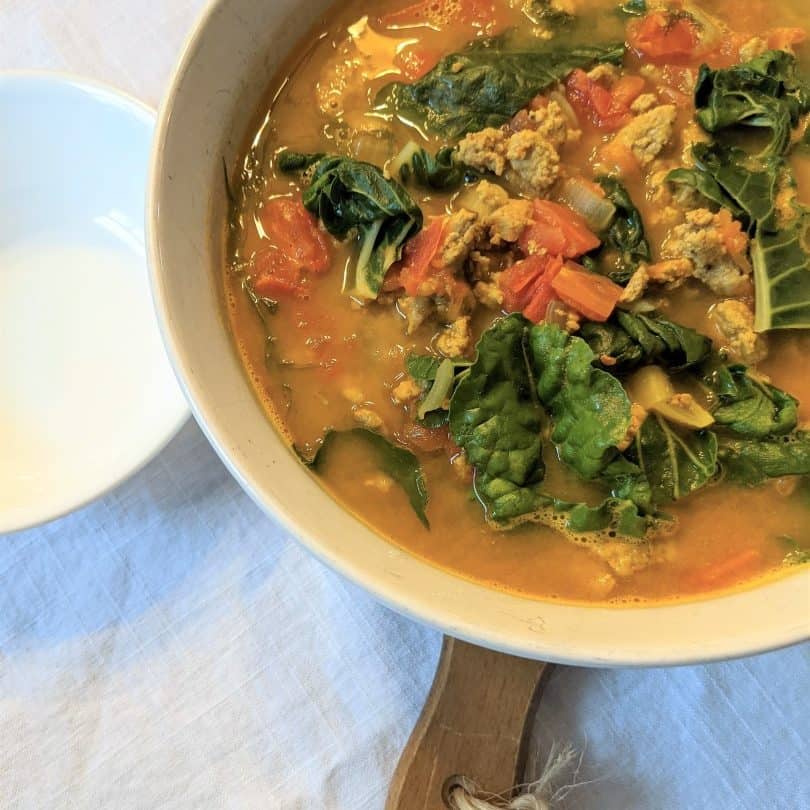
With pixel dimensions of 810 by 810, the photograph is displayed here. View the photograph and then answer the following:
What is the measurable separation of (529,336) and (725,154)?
2.32ft

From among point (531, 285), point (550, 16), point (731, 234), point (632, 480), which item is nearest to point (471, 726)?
point (632, 480)

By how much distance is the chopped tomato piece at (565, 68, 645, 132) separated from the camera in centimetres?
206

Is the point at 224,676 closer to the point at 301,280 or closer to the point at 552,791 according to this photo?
the point at 552,791

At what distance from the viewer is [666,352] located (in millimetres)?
1846

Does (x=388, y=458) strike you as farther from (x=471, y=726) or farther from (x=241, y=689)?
(x=241, y=689)

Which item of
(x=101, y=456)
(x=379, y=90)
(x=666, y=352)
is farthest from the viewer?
(x=101, y=456)

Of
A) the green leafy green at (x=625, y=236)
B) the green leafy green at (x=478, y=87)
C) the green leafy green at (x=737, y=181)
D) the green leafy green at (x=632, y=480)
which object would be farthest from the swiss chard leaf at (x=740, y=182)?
the green leafy green at (x=632, y=480)

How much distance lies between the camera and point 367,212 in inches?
76.4

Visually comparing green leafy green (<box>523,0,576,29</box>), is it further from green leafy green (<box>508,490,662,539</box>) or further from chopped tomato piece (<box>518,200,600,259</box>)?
green leafy green (<box>508,490,662,539</box>)

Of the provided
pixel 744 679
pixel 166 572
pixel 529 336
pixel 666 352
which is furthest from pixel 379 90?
pixel 744 679

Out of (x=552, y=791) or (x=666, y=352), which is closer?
(x=666, y=352)

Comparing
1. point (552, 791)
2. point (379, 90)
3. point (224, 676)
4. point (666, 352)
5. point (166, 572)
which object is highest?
point (379, 90)

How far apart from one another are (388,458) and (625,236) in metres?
0.78

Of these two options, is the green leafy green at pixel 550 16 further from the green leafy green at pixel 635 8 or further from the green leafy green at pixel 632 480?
the green leafy green at pixel 632 480
